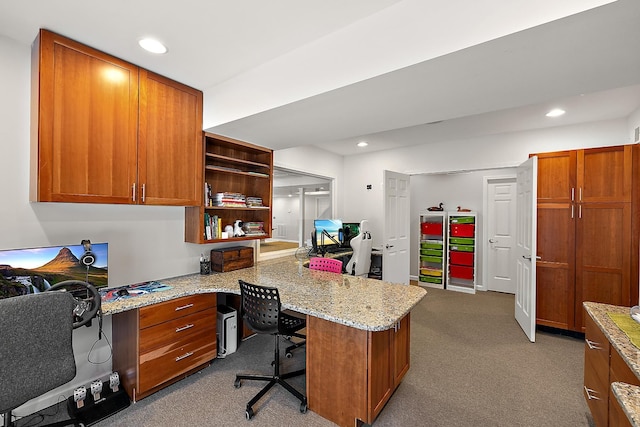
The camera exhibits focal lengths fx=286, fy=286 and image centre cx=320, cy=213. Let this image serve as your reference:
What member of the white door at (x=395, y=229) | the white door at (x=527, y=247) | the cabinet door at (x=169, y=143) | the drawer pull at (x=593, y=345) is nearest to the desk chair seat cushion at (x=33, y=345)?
the cabinet door at (x=169, y=143)

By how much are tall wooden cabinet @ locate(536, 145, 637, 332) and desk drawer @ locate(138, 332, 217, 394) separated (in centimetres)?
379

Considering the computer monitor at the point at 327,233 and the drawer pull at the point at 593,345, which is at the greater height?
the computer monitor at the point at 327,233

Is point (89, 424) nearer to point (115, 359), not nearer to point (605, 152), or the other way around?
point (115, 359)

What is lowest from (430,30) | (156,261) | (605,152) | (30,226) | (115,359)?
(115,359)

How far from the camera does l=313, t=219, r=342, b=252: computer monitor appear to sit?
4566 mm

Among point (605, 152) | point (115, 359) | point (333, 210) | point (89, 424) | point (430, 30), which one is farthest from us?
point (333, 210)

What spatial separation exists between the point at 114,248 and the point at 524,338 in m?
4.33

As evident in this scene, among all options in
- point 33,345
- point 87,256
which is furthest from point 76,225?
point 33,345

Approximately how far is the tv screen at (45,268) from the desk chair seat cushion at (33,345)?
27.7 inches

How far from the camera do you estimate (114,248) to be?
7.95 ft

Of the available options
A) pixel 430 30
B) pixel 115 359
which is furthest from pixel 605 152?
pixel 115 359

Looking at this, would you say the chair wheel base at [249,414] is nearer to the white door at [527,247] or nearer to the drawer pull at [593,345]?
the drawer pull at [593,345]

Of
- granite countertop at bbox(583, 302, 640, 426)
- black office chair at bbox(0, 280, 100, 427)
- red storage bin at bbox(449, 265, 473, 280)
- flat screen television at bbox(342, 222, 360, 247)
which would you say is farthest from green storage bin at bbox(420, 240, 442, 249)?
black office chair at bbox(0, 280, 100, 427)

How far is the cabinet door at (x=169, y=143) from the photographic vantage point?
92.0 inches
